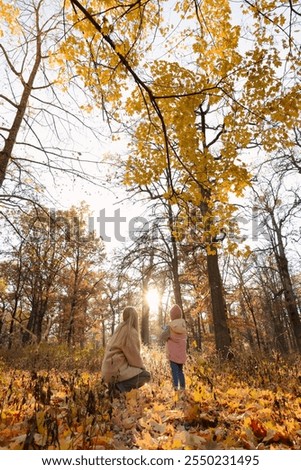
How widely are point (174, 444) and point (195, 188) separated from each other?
10.6 ft

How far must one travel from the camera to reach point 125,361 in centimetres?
415

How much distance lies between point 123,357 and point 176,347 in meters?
1.12

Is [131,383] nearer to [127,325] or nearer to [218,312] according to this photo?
[127,325]

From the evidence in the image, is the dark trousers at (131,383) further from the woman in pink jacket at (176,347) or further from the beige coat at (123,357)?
the woman in pink jacket at (176,347)

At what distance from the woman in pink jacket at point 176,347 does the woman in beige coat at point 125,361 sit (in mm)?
712

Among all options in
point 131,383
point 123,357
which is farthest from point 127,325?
point 131,383

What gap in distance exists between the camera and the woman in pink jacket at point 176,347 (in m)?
4.74

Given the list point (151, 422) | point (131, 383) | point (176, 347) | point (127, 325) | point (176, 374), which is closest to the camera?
point (151, 422)

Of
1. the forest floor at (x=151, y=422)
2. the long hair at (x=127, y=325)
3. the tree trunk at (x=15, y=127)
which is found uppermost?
the tree trunk at (x=15, y=127)

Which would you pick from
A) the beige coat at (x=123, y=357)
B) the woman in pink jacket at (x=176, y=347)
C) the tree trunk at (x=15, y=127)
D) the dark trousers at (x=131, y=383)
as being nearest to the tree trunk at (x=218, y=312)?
the woman in pink jacket at (x=176, y=347)

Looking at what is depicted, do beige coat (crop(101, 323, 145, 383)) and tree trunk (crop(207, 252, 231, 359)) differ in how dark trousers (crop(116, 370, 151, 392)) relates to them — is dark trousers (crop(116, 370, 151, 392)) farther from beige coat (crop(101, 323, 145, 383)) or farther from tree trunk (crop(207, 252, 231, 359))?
tree trunk (crop(207, 252, 231, 359))

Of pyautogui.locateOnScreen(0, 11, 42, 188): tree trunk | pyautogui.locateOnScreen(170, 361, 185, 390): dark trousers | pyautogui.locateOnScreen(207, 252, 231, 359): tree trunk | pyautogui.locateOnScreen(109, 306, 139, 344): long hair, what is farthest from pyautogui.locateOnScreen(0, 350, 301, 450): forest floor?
pyautogui.locateOnScreen(207, 252, 231, 359): tree trunk
